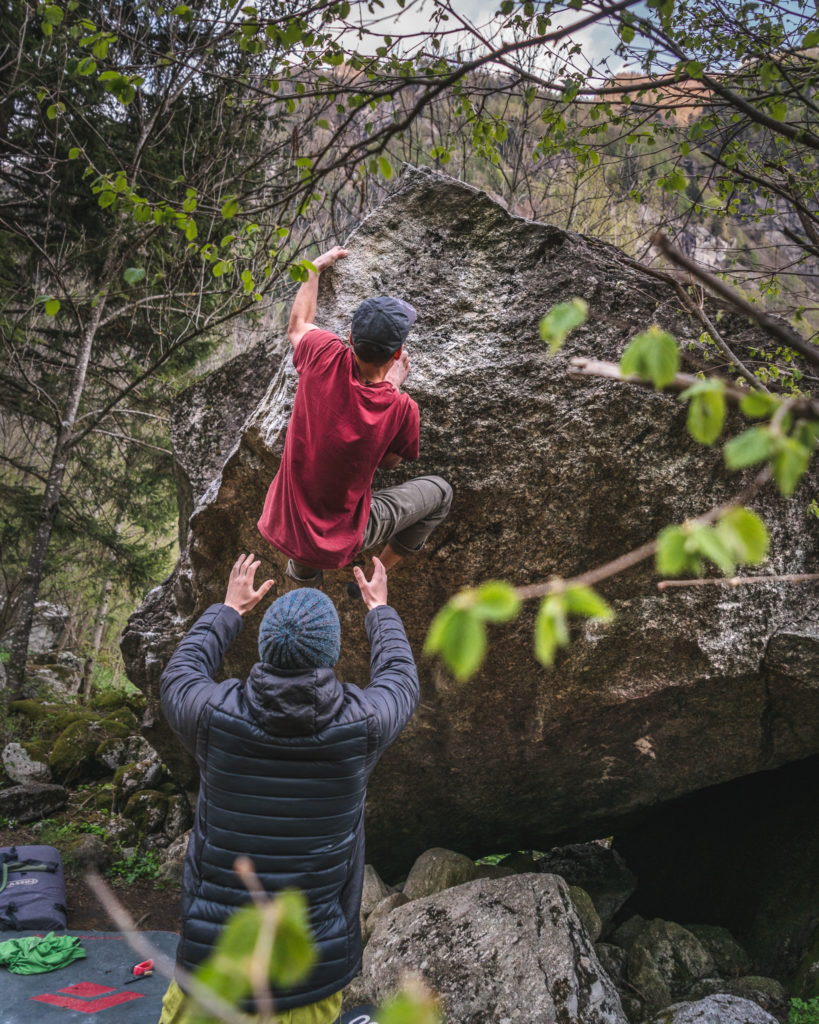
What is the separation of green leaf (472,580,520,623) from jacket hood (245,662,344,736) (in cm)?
152

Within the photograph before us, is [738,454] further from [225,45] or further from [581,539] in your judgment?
[225,45]

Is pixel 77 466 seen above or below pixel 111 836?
above

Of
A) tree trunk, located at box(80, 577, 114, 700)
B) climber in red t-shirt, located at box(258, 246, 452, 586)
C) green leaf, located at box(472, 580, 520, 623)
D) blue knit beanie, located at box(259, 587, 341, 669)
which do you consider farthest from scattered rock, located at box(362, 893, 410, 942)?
tree trunk, located at box(80, 577, 114, 700)

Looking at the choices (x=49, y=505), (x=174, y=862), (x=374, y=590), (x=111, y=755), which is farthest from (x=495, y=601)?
(x=49, y=505)

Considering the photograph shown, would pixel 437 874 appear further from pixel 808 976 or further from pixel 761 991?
pixel 808 976

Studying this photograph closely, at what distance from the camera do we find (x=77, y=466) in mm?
11109

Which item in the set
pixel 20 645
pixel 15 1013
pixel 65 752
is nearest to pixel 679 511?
pixel 15 1013

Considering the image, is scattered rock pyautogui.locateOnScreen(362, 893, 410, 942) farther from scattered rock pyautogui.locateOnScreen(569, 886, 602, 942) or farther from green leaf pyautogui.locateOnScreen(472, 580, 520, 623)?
green leaf pyautogui.locateOnScreen(472, 580, 520, 623)

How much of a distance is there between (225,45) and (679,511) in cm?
883

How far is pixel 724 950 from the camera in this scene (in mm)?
4660

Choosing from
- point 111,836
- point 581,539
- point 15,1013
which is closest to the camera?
point 15,1013

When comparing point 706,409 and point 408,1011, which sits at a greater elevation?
point 706,409

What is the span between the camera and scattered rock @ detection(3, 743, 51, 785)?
7.50 metres

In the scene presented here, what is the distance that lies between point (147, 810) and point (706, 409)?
7.55 metres
